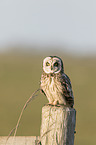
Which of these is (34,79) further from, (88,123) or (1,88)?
(88,123)

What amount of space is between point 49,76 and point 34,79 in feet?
50.5

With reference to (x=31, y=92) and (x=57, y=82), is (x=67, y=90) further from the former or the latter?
(x=31, y=92)

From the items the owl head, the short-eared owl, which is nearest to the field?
the short-eared owl

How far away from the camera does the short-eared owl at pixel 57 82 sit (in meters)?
4.49

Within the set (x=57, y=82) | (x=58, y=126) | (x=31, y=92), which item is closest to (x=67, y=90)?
(x=57, y=82)

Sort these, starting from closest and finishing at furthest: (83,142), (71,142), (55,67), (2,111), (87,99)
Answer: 1. (71,142)
2. (55,67)
3. (83,142)
4. (2,111)
5. (87,99)

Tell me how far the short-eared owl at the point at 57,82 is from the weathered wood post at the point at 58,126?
1024 millimetres

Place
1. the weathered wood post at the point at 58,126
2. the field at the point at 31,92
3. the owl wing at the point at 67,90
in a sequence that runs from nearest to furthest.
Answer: the weathered wood post at the point at 58,126, the owl wing at the point at 67,90, the field at the point at 31,92

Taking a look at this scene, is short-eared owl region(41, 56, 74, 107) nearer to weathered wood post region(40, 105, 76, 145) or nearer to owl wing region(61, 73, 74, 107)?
owl wing region(61, 73, 74, 107)

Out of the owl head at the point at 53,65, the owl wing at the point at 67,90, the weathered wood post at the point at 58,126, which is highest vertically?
the owl head at the point at 53,65

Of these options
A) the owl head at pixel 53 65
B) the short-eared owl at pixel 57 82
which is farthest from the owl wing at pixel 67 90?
the owl head at pixel 53 65

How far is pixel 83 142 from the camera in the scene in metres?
10.4

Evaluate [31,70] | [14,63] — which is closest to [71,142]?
[31,70]

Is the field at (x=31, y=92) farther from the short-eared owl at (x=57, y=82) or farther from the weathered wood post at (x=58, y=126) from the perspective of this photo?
the weathered wood post at (x=58, y=126)
